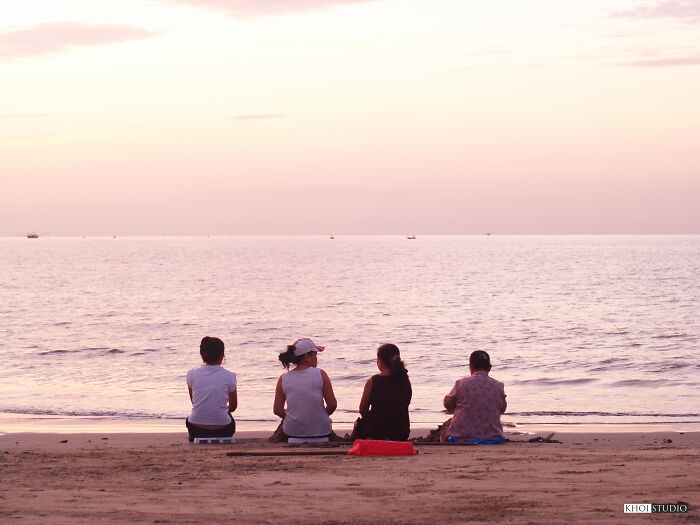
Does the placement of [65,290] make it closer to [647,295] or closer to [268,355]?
[647,295]

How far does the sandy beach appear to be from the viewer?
21.2 feet

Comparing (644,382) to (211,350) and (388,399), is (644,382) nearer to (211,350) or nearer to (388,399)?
(388,399)

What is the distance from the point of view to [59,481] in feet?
25.7

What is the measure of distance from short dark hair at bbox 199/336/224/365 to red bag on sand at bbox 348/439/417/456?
2.06 meters

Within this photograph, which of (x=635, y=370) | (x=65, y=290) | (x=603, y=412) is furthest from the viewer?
(x=65, y=290)

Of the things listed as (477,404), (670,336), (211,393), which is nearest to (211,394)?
(211,393)

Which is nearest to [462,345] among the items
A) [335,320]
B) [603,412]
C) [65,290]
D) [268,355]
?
[268,355]

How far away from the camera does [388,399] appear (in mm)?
10016

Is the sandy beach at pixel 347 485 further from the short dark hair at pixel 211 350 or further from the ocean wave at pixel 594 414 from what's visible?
→ the ocean wave at pixel 594 414

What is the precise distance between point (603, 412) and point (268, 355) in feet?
43.7

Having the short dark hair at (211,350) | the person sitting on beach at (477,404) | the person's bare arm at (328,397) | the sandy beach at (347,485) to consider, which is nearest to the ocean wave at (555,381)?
the person sitting on beach at (477,404)

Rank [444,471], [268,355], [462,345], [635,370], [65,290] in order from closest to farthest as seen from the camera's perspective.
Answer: [444,471] < [635,370] < [268,355] < [462,345] < [65,290]

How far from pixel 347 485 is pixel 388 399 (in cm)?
261

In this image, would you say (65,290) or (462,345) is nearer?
(462,345)
